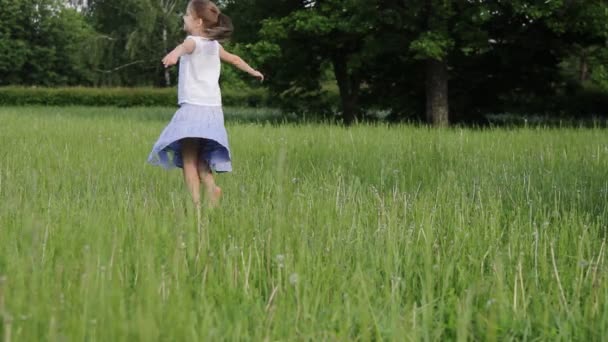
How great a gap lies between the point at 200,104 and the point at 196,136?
1.02 feet

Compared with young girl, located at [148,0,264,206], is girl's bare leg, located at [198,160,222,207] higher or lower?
lower

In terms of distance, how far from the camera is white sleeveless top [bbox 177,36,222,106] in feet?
17.0

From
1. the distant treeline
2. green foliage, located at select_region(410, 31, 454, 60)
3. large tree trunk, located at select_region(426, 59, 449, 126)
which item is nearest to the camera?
green foliage, located at select_region(410, 31, 454, 60)

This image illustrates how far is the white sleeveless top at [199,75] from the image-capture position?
5.17 metres

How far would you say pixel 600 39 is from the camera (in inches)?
749

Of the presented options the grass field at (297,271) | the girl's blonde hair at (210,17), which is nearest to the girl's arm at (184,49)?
the girl's blonde hair at (210,17)

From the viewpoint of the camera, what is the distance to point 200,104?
516 cm

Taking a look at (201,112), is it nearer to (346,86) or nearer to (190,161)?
(190,161)

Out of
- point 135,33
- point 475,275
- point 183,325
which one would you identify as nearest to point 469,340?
point 475,275

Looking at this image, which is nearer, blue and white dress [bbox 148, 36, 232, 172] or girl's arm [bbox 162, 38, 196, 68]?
girl's arm [bbox 162, 38, 196, 68]

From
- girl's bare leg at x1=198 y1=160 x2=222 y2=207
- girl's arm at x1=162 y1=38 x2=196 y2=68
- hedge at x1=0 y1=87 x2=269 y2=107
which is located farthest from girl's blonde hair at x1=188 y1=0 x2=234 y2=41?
hedge at x1=0 y1=87 x2=269 y2=107

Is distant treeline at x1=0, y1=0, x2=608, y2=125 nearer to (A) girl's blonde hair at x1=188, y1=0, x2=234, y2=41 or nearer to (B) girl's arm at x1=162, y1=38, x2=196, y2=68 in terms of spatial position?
(A) girl's blonde hair at x1=188, y1=0, x2=234, y2=41

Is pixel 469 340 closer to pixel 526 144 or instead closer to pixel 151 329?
pixel 151 329

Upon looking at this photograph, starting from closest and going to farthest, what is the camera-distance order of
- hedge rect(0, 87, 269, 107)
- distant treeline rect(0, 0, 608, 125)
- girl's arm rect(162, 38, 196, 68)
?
girl's arm rect(162, 38, 196, 68)
distant treeline rect(0, 0, 608, 125)
hedge rect(0, 87, 269, 107)
